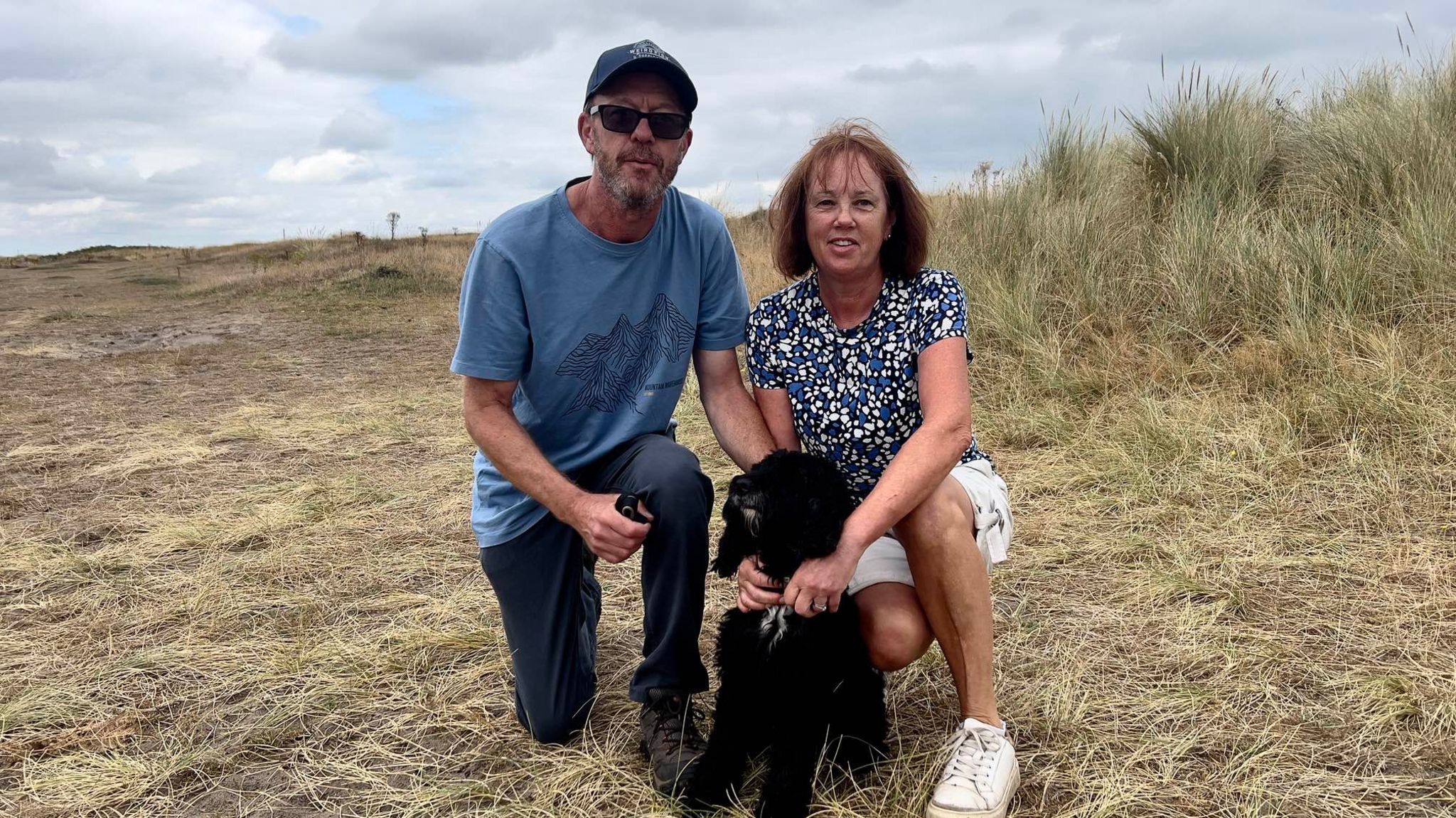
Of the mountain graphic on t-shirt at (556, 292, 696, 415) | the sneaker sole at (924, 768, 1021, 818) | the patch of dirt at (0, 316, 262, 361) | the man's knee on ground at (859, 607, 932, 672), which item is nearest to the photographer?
the sneaker sole at (924, 768, 1021, 818)

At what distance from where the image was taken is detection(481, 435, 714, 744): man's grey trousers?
2525mm

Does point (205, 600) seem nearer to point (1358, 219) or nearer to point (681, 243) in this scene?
point (681, 243)

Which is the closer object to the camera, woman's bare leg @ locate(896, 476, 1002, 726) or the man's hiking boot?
woman's bare leg @ locate(896, 476, 1002, 726)

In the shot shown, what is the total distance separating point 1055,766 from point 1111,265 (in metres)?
5.01

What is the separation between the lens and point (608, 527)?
2.37m

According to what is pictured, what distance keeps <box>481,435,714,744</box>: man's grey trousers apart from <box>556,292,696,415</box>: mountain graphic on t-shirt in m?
0.18

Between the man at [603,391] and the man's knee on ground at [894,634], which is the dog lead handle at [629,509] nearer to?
the man at [603,391]

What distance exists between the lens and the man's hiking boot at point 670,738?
2.45 m

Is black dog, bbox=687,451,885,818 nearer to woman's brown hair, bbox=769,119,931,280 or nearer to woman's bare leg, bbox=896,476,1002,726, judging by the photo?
woman's bare leg, bbox=896,476,1002,726

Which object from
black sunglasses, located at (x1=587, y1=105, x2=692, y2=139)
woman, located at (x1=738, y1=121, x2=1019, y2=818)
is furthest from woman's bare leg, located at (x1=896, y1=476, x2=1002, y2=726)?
black sunglasses, located at (x1=587, y1=105, x2=692, y2=139)

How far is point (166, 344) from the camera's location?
12508 millimetres

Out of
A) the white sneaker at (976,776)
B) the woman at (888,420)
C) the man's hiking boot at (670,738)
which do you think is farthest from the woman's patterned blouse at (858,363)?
the man's hiking boot at (670,738)

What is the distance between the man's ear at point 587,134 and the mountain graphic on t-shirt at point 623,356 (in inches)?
19.8

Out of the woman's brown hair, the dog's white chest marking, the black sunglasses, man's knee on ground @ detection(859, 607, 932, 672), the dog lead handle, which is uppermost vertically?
the black sunglasses
